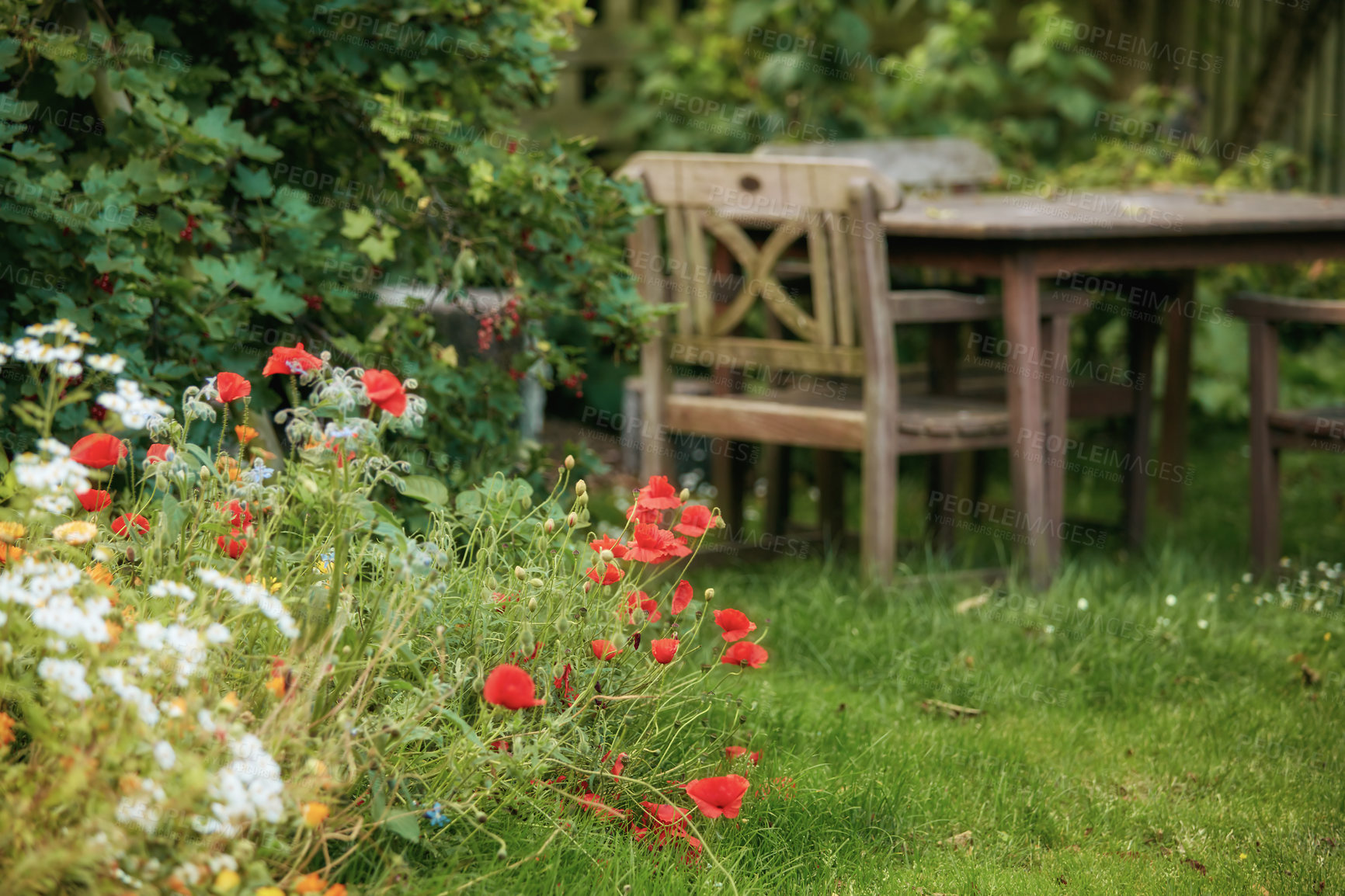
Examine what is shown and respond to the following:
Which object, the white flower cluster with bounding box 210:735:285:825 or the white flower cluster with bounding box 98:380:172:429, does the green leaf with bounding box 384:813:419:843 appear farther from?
the white flower cluster with bounding box 98:380:172:429

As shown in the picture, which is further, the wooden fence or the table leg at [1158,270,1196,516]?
the wooden fence

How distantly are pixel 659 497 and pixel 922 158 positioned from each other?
303cm

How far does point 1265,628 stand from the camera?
3018 millimetres

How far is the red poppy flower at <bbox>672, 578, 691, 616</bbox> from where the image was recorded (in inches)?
71.0

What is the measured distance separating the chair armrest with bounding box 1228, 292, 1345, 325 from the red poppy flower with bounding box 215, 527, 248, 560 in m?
2.60

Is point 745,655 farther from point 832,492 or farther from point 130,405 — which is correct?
point 832,492

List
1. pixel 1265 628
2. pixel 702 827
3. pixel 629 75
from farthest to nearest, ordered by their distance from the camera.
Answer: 1. pixel 629 75
2. pixel 1265 628
3. pixel 702 827

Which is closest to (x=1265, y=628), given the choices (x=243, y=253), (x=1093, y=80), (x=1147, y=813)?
(x=1147, y=813)

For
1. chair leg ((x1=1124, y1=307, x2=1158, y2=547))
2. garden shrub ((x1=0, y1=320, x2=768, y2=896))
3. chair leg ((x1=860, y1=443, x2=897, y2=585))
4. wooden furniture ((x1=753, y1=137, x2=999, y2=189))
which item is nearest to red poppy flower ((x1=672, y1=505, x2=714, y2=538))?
garden shrub ((x1=0, y1=320, x2=768, y2=896))

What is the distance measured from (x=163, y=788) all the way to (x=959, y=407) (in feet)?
8.26

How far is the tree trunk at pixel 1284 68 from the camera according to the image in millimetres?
6062

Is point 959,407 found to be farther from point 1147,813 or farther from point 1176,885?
point 1176,885

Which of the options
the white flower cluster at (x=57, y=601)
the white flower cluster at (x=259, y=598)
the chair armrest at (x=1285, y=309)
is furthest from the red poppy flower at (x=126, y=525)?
the chair armrest at (x=1285, y=309)

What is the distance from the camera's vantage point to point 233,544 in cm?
165
